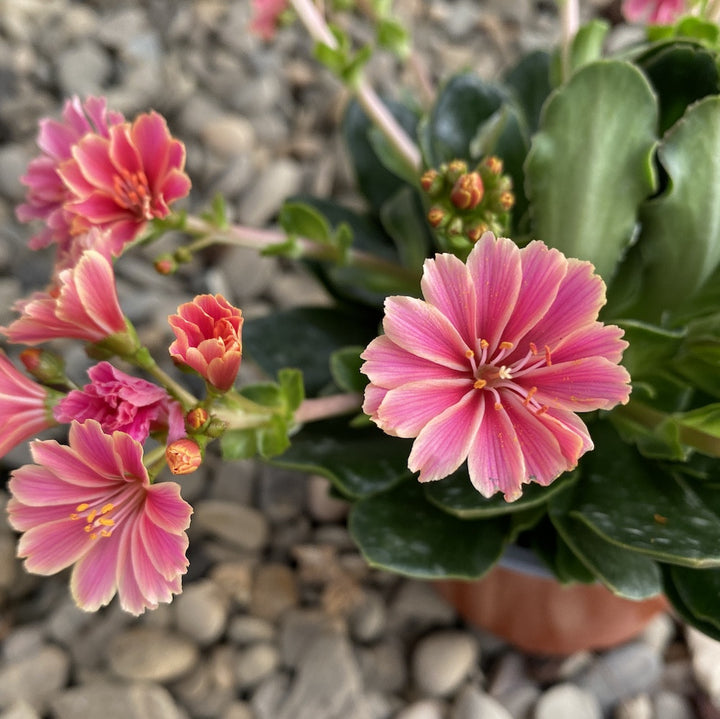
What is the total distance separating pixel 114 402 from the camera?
440 mm

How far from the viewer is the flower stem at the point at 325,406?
0.62 metres

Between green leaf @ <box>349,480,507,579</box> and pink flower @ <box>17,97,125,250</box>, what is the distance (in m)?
0.35

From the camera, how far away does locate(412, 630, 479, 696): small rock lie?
0.87m

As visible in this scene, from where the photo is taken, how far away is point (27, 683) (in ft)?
2.66

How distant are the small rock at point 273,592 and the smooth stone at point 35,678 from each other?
8.9 inches

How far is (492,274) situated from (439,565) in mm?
294

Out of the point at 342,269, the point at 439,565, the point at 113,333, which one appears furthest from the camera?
the point at 342,269

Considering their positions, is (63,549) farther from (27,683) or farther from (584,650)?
(584,650)

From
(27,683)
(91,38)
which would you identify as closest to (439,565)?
(27,683)

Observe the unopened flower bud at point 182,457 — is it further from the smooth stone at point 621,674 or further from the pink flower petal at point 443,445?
the smooth stone at point 621,674

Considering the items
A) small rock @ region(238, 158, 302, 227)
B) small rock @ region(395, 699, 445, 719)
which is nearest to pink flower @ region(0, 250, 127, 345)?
small rock @ region(395, 699, 445, 719)

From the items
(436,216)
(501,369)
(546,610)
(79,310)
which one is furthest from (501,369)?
(546,610)

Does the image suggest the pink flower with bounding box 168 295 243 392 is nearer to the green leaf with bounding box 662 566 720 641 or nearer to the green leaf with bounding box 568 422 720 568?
the green leaf with bounding box 568 422 720 568

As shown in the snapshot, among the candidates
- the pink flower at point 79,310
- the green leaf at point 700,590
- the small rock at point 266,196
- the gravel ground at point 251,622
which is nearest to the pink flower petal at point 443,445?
the pink flower at point 79,310
